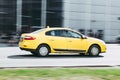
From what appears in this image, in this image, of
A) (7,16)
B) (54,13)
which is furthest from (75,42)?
(54,13)

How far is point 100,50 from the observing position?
69.7ft

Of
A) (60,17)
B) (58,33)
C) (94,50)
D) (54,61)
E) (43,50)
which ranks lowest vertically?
(54,61)

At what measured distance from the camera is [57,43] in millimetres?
20141

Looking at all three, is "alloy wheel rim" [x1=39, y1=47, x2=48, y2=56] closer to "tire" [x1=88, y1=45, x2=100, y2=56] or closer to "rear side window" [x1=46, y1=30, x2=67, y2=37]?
"rear side window" [x1=46, y1=30, x2=67, y2=37]

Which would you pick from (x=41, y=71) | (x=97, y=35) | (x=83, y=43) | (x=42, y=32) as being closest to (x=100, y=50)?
(x=83, y=43)

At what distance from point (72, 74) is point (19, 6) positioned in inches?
1038

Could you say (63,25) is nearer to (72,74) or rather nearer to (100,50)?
(100,50)

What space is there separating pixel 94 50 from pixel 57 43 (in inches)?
82.4

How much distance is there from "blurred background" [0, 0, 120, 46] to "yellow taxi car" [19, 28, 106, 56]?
39.0ft

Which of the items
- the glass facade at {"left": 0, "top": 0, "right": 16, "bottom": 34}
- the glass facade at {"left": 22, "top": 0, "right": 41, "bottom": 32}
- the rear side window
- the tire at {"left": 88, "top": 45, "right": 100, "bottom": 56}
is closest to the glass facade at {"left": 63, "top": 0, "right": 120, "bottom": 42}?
the glass facade at {"left": 22, "top": 0, "right": 41, "bottom": 32}

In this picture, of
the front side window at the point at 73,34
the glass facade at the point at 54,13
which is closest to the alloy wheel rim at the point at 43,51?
the front side window at the point at 73,34

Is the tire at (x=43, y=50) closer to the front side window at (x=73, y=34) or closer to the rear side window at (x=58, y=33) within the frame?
the rear side window at (x=58, y=33)

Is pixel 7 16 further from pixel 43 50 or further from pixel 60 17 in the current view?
pixel 43 50

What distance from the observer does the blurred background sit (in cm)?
3706
